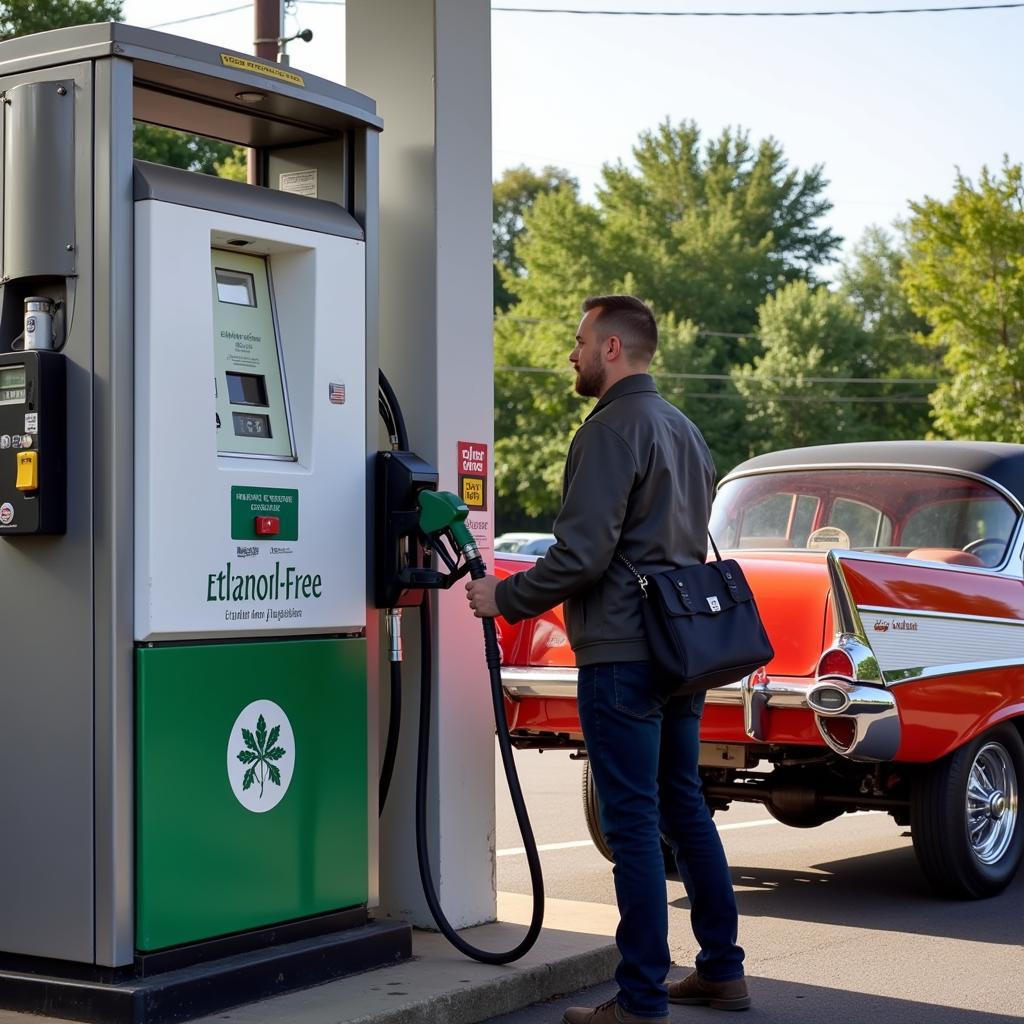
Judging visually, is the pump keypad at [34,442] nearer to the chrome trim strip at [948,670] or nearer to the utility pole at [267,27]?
the chrome trim strip at [948,670]

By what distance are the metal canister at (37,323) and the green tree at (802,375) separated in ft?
137

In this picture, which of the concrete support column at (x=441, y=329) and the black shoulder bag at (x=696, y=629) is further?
the concrete support column at (x=441, y=329)

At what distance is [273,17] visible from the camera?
46.1 feet

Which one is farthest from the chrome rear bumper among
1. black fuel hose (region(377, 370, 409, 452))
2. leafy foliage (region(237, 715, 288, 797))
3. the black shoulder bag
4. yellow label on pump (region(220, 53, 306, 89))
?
yellow label on pump (region(220, 53, 306, 89))

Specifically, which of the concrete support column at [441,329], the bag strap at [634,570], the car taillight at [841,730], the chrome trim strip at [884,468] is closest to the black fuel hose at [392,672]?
the concrete support column at [441,329]

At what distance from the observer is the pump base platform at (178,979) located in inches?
167

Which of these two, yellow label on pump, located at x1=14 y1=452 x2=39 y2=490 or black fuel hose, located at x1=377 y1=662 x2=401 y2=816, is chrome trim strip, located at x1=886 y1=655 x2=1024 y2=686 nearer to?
black fuel hose, located at x1=377 y1=662 x2=401 y2=816

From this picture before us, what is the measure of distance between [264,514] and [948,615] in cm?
343

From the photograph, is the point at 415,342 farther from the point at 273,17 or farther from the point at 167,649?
the point at 273,17

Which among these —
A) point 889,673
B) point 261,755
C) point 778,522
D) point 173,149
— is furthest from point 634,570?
point 173,149

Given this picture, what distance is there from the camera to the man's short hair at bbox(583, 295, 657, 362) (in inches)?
195

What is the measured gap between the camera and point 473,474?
5.67 metres

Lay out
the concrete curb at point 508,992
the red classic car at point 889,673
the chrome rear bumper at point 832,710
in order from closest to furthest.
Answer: the concrete curb at point 508,992 < the chrome rear bumper at point 832,710 < the red classic car at point 889,673

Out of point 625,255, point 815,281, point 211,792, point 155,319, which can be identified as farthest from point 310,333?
point 815,281
